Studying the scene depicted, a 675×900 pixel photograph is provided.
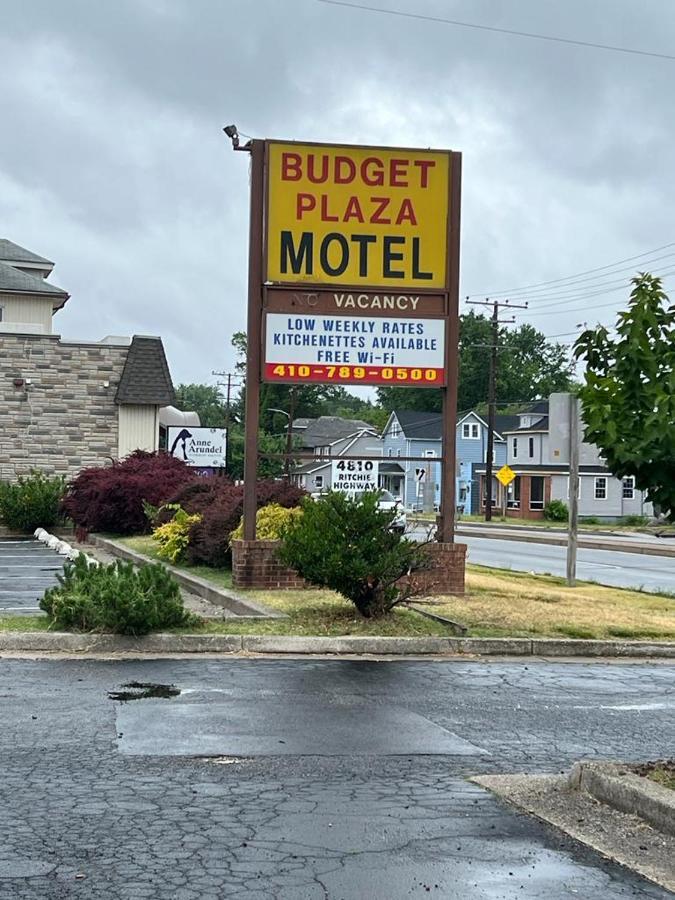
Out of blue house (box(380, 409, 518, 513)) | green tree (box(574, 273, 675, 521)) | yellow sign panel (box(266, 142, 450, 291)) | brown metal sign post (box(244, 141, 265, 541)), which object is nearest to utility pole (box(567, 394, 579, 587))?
yellow sign panel (box(266, 142, 450, 291))

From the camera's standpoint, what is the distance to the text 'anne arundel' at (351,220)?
52.9ft

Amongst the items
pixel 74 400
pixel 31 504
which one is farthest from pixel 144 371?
pixel 31 504

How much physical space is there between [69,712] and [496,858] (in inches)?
157

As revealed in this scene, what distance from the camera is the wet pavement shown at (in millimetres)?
14875

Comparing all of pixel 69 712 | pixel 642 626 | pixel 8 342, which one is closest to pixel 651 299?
pixel 69 712

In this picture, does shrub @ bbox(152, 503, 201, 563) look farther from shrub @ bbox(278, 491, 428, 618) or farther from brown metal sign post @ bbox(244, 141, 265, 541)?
shrub @ bbox(278, 491, 428, 618)

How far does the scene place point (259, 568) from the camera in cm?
1576

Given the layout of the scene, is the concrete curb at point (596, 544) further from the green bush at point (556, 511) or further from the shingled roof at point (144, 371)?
the green bush at point (556, 511)

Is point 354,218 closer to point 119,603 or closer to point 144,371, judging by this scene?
→ point 119,603

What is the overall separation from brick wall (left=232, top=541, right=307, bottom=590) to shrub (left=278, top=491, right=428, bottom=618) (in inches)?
99.3

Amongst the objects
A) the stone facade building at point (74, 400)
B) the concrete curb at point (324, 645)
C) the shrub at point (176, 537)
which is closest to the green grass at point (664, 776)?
the concrete curb at point (324, 645)

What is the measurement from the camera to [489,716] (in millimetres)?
8898

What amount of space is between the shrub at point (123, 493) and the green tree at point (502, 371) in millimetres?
84678

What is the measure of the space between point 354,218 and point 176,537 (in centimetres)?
654
